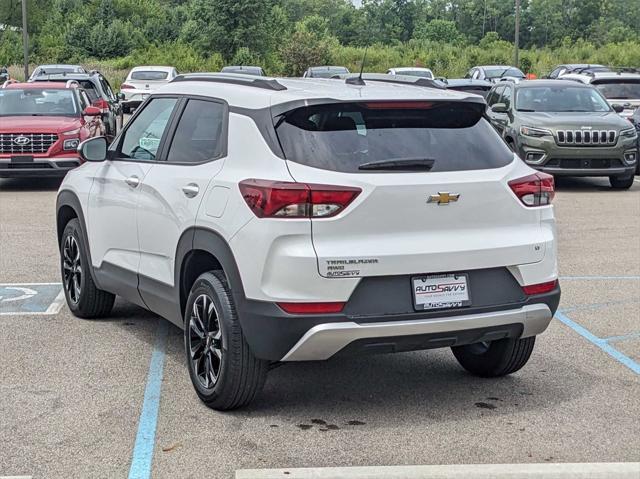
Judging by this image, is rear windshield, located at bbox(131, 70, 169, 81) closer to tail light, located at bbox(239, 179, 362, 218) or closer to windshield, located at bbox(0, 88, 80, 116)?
windshield, located at bbox(0, 88, 80, 116)

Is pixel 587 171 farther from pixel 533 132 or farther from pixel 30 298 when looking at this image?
pixel 30 298

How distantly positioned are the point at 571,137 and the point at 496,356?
36.2 feet

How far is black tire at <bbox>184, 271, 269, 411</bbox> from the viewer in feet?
18.5

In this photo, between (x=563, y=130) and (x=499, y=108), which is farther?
(x=499, y=108)

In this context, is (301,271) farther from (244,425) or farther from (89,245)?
(89,245)

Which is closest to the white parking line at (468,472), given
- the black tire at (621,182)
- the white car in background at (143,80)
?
the black tire at (621,182)

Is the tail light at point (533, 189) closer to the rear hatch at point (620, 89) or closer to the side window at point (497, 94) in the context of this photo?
the side window at point (497, 94)

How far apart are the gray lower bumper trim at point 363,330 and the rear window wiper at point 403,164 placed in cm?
78

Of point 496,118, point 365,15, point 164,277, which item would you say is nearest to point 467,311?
point 164,277

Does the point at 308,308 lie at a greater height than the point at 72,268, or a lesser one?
greater

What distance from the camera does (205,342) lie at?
5992 millimetres

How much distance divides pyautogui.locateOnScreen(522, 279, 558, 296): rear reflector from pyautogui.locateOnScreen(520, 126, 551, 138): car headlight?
11266 millimetres

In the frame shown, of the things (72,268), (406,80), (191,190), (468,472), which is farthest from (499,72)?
(468,472)

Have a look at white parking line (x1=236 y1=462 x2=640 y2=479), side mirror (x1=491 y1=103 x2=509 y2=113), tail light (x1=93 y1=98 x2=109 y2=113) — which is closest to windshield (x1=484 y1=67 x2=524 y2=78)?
tail light (x1=93 y1=98 x2=109 y2=113)
